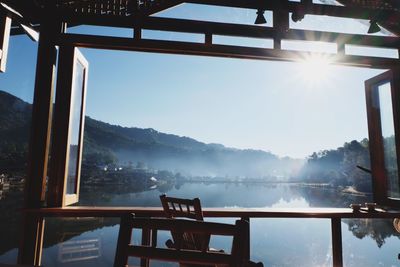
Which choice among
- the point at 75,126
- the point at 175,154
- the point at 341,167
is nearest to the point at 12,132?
the point at 75,126

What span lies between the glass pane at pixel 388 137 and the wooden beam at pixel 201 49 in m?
0.35

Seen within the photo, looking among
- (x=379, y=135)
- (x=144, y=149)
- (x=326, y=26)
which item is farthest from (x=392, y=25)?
(x=144, y=149)

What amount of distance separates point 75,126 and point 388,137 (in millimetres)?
3523

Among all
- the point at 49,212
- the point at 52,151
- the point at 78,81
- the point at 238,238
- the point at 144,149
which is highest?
the point at 144,149

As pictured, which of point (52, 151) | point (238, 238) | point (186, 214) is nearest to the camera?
point (238, 238)

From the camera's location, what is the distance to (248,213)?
2541mm

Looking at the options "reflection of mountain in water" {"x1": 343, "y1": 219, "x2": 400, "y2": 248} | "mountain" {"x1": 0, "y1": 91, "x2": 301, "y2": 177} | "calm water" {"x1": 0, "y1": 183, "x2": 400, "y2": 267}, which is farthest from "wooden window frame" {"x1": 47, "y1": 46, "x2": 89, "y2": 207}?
"reflection of mountain in water" {"x1": 343, "y1": 219, "x2": 400, "y2": 248}

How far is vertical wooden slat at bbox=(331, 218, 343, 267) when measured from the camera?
2.62m

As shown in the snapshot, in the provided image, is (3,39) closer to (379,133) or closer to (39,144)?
(39,144)

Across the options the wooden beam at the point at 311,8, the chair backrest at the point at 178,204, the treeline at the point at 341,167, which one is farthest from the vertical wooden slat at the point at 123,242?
the treeline at the point at 341,167

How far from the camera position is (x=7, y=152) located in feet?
135

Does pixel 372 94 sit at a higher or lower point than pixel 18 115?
lower

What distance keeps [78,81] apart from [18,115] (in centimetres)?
5989

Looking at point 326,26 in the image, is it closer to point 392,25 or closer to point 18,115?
point 392,25
